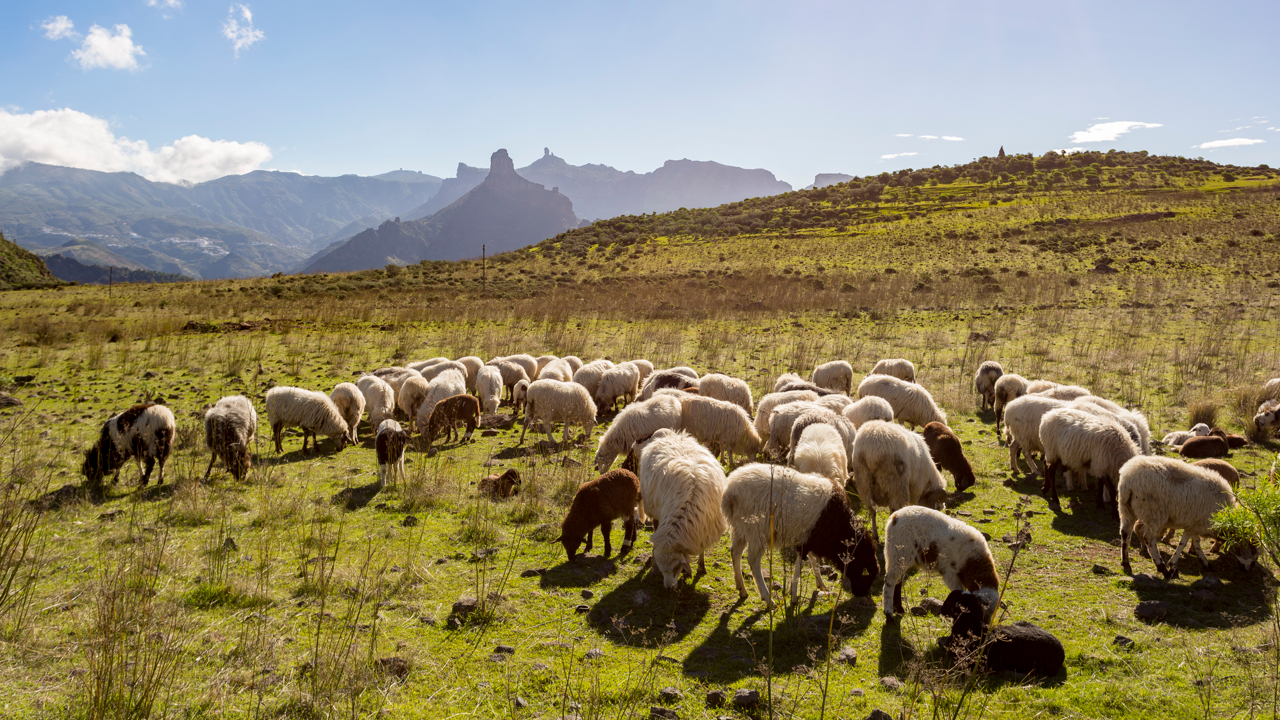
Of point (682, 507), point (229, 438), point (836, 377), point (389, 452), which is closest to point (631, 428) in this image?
point (682, 507)

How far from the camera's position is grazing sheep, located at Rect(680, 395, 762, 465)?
1021 cm

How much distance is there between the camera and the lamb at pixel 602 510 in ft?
22.4

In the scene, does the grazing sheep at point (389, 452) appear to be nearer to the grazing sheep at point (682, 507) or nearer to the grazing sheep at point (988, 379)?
the grazing sheep at point (682, 507)

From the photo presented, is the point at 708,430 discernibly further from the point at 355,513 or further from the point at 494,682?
the point at 494,682

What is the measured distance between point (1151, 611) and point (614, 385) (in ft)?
34.4

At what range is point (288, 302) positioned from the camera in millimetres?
32500

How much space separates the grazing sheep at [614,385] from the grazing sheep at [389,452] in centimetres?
567

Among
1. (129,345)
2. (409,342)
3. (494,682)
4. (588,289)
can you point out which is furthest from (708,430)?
(588,289)

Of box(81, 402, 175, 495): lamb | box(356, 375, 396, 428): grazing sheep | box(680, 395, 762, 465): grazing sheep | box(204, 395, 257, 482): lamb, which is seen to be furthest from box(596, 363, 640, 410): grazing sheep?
box(81, 402, 175, 495): lamb

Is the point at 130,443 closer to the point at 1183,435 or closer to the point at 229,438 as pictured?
the point at 229,438

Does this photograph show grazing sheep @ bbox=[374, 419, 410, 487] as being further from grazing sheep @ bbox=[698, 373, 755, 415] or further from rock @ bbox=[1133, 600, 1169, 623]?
rock @ bbox=[1133, 600, 1169, 623]

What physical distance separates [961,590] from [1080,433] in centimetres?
487

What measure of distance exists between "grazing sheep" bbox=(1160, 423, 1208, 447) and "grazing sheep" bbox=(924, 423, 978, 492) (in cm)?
432

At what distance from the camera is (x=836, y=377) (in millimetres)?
14547
